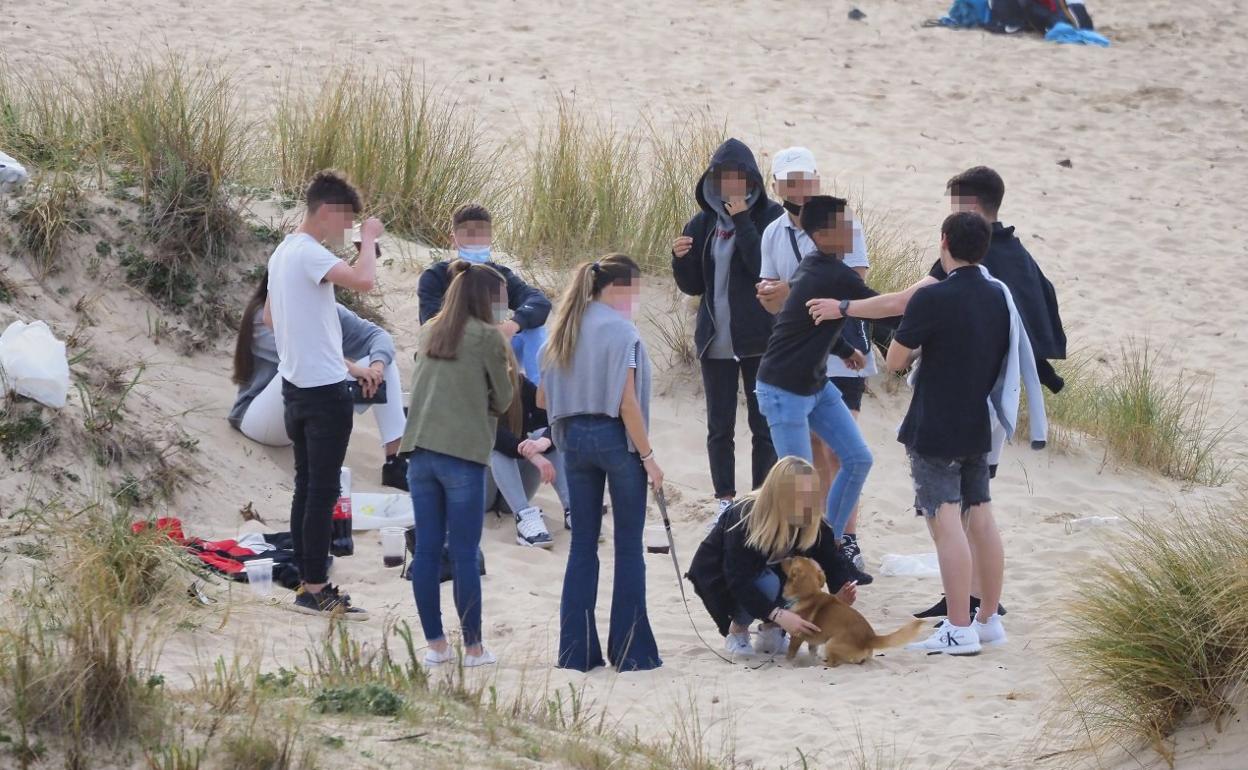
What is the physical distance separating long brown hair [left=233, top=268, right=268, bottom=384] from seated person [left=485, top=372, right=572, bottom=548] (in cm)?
123

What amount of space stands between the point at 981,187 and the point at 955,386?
865 mm

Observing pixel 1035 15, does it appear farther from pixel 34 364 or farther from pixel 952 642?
pixel 34 364

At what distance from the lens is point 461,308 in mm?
4844

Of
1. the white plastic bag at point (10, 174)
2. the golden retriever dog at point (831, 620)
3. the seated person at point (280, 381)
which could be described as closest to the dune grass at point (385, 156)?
the white plastic bag at point (10, 174)

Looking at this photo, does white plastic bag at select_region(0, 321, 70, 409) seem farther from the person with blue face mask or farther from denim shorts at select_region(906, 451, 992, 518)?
denim shorts at select_region(906, 451, 992, 518)

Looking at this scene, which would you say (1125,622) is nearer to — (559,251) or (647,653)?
(647,653)

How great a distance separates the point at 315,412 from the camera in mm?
5258

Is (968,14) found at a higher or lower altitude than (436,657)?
higher

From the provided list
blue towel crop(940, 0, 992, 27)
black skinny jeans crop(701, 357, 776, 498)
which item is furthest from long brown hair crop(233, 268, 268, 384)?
blue towel crop(940, 0, 992, 27)

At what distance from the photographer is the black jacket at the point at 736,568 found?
5.05 meters

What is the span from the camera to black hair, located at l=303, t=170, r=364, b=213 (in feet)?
17.0

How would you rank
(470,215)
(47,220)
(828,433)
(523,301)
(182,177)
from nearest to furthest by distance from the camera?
(828,433) → (470,215) → (523,301) → (47,220) → (182,177)

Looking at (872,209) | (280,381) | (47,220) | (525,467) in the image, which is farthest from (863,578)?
(872,209)

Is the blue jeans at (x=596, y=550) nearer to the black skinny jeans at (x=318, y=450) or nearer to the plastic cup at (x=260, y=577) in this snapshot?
the black skinny jeans at (x=318, y=450)
